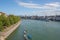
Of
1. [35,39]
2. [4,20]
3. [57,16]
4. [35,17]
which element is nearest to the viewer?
[35,39]

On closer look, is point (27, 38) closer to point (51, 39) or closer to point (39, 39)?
point (39, 39)

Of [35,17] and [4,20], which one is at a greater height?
[4,20]

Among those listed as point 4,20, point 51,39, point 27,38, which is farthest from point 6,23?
point 51,39

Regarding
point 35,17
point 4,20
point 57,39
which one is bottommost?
point 35,17

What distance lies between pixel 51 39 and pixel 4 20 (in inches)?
405

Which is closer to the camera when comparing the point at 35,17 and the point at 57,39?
the point at 57,39

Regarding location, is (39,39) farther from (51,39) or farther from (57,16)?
(57,16)

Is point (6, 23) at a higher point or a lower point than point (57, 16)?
higher

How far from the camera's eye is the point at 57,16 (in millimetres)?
102312

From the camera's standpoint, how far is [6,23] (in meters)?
26.8

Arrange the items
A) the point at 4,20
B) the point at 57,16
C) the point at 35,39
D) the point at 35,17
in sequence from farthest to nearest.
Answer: the point at 35,17, the point at 57,16, the point at 4,20, the point at 35,39

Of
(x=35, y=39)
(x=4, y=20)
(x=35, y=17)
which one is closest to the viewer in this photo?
(x=35, y=39)

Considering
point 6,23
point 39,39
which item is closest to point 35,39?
point 39,39

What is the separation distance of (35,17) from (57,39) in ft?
364
